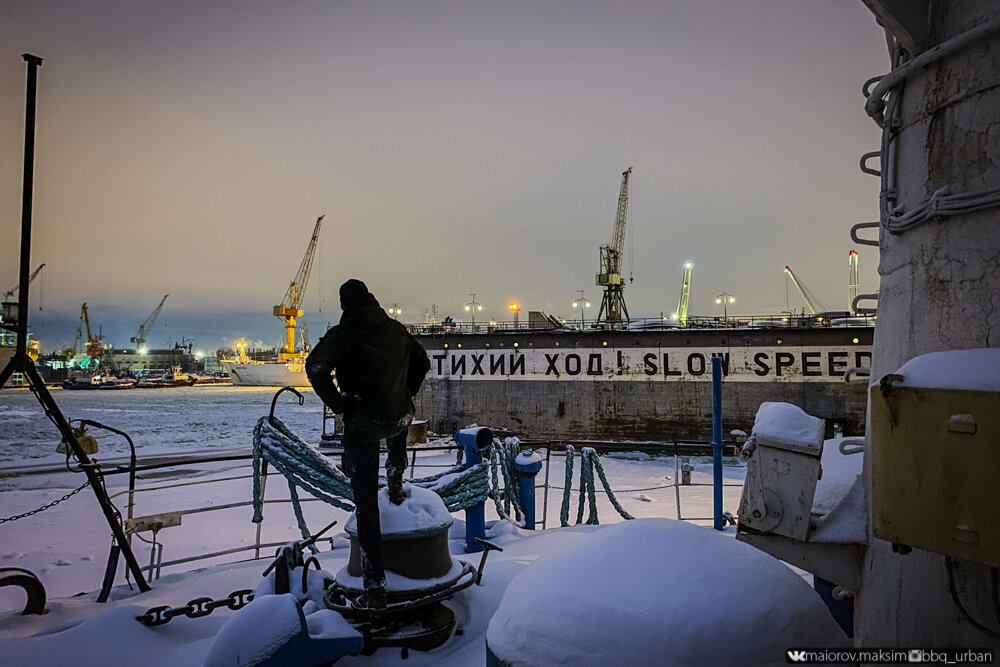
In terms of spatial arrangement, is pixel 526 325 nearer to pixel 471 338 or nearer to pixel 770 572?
pixel 471 338

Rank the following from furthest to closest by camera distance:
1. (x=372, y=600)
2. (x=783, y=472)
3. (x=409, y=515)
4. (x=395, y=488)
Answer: (x=395, y=488)
(x=409, y=515)
(x=372, y=600)
(x=783, y=472)

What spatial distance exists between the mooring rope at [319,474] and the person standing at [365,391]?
1458mm

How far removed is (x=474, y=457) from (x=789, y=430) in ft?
11.0

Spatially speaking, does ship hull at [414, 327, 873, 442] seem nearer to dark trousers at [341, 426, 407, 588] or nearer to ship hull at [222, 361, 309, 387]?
dark trousers at [341, 426, 407, 588]

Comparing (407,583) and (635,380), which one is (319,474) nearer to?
(407,583)

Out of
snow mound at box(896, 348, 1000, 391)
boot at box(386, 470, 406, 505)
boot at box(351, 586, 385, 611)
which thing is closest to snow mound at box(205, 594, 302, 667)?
boot at box(351, 586, 385, 611)

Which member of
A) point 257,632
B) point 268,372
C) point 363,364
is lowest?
point 268,372

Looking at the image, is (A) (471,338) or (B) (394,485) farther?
(A) (471,338)

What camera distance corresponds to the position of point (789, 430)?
2760 mm

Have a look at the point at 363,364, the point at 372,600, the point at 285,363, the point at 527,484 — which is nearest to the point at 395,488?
the point at 372,600

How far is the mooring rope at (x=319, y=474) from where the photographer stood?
16.5ft

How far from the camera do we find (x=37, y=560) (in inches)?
287

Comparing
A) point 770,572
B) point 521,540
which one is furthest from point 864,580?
point 521,540

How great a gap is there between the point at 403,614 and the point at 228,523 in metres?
7.35
